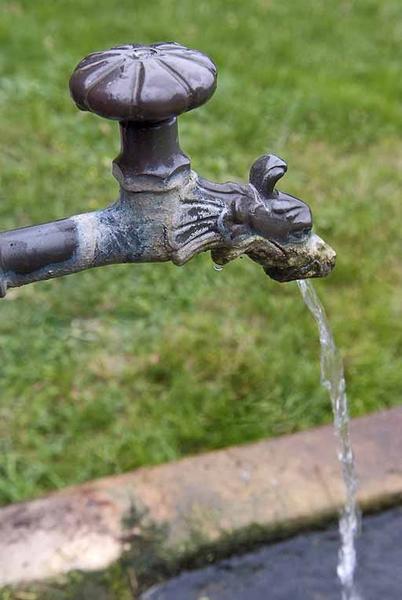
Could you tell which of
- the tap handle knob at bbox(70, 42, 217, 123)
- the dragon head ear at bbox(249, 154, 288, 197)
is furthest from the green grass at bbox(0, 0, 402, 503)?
the tap handle knob at bbox(70, 42, 217, 123)

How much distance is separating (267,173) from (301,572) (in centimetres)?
83

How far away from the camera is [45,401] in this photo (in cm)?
194

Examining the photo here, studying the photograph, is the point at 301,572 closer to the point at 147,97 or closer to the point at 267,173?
the point at 267,173

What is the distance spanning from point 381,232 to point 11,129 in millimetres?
1244

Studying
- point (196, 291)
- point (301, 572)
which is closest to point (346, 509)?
point (301, 572)

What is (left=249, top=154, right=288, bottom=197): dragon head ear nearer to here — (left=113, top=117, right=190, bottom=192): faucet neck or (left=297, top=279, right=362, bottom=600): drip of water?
(left=113, top=117, right=190, bottom=192): faucet neck

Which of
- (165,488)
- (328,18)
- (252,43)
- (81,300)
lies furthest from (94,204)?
(328,18)

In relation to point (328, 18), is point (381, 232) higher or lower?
lower

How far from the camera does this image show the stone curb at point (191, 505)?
55.4 inches

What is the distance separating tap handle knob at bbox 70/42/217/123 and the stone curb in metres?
0.80

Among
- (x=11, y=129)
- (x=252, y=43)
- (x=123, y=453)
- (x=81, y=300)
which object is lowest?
(x=123, y=453)

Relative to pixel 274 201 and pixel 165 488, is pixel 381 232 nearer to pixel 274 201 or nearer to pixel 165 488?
pixel 165 488

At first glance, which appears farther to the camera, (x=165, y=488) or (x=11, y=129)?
(x=11, y=129)

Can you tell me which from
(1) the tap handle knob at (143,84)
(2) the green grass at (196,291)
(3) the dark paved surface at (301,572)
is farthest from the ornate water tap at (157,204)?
(2) the green grass at (196,291)
